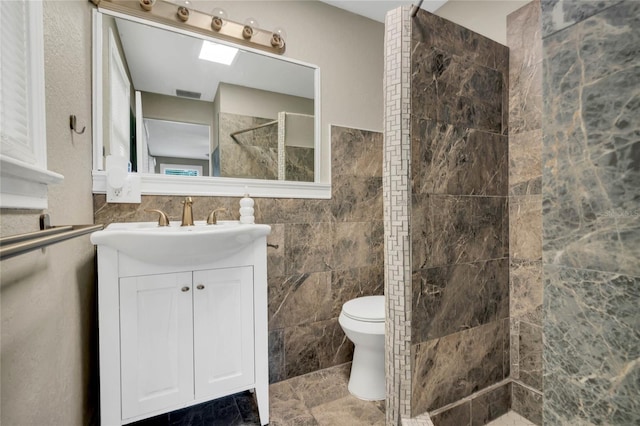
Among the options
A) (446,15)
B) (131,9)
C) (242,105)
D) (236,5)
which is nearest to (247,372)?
(242,105)

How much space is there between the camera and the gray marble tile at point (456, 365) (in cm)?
125

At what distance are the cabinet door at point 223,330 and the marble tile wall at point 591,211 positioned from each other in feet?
3.73

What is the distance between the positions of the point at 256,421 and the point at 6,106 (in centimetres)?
154

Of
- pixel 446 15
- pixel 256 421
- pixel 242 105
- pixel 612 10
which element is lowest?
pixel 256 421

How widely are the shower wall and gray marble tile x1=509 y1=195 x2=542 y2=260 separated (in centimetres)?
5

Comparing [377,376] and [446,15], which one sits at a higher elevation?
[446,15]

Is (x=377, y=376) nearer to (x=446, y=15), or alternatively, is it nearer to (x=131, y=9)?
(x=131, y=9)

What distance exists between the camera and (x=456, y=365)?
4.45ft

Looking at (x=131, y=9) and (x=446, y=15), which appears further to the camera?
(x=446, y=15)

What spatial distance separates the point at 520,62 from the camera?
5.04ft

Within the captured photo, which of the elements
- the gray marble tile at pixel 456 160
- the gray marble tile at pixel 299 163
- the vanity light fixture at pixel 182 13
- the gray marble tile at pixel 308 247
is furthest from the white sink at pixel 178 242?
the vanity light fixture at pixel 182 13

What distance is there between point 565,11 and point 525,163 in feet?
3.39

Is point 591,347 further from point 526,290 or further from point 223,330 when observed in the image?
point 223,330

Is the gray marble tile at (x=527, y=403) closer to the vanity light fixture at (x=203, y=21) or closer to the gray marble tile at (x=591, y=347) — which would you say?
the gray marble tile at (x=591, y=347)
